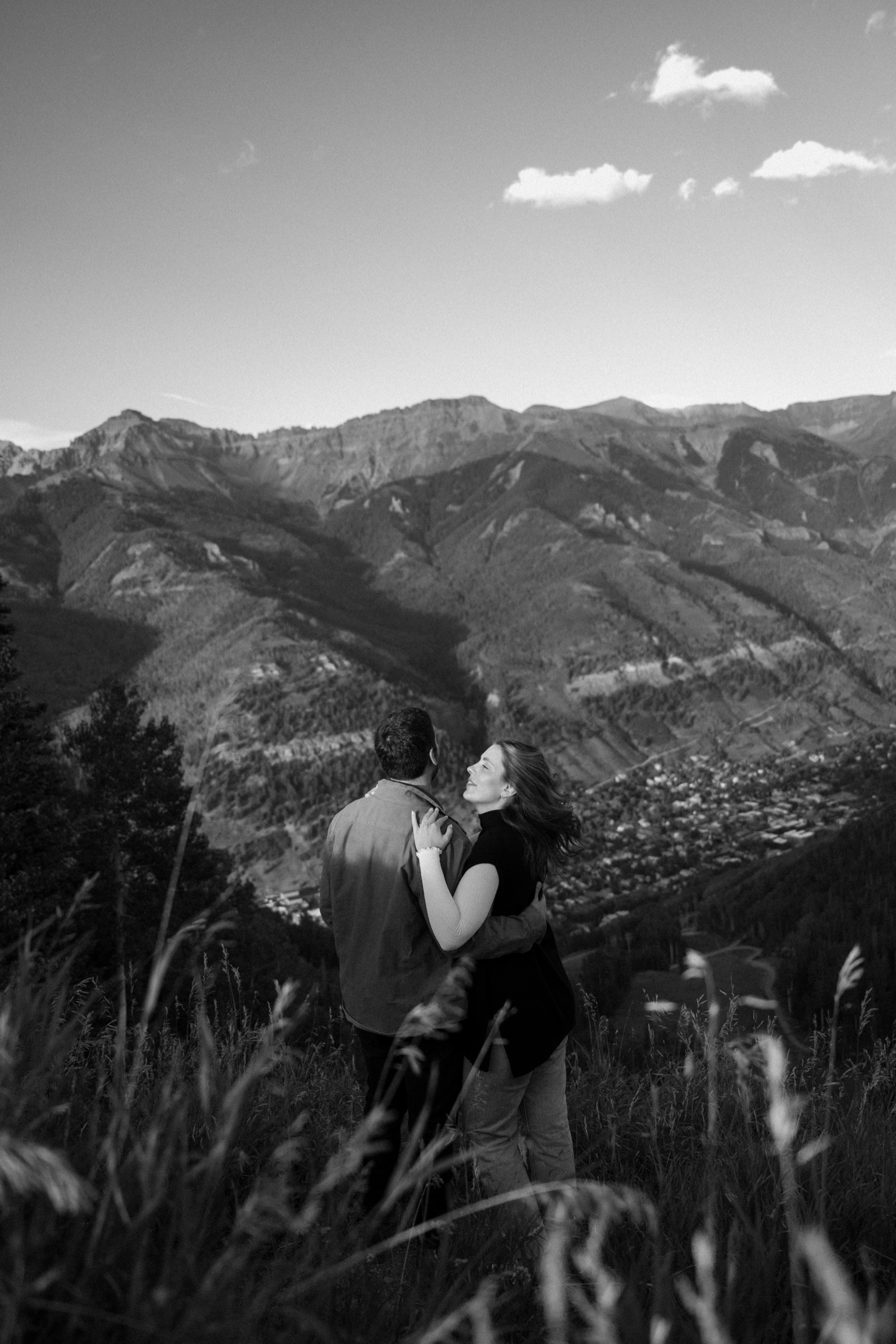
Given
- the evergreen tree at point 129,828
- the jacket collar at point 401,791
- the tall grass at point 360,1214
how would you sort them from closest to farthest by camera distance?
the tall grass at point 360,1214, the jacket collar at point 401,791, the evergreen tree at point 129,828

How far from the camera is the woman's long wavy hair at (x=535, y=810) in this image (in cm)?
348

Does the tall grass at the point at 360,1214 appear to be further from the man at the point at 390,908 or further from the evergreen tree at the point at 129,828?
the evergreen tree at the point at 129,828

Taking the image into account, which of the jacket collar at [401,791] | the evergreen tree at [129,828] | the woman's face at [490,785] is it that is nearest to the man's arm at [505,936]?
the woman's face at [490,785]

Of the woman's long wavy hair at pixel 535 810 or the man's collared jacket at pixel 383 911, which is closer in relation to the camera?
the woman's long wavy hair at pixel 535 810

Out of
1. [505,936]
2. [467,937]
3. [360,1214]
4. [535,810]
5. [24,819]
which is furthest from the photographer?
[24,819]

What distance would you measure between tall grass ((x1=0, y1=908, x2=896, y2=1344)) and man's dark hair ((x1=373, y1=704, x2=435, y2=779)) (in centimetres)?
100

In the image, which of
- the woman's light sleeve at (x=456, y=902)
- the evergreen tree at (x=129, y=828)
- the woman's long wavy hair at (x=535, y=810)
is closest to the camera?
the woman's light sleeve at (x=456, y=902)

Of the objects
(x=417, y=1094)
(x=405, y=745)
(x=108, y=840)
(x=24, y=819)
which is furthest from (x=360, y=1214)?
(x=108, y=840)

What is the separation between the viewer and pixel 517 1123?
3406 millimetres

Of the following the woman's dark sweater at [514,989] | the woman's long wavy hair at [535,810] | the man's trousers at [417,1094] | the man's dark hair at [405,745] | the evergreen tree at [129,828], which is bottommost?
the evergreen tree at [129,828]

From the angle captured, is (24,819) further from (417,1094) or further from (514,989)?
(514,989)

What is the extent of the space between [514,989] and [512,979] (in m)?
0.04

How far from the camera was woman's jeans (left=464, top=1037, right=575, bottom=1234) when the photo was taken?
10.8ft

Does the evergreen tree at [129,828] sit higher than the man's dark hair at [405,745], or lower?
lower
